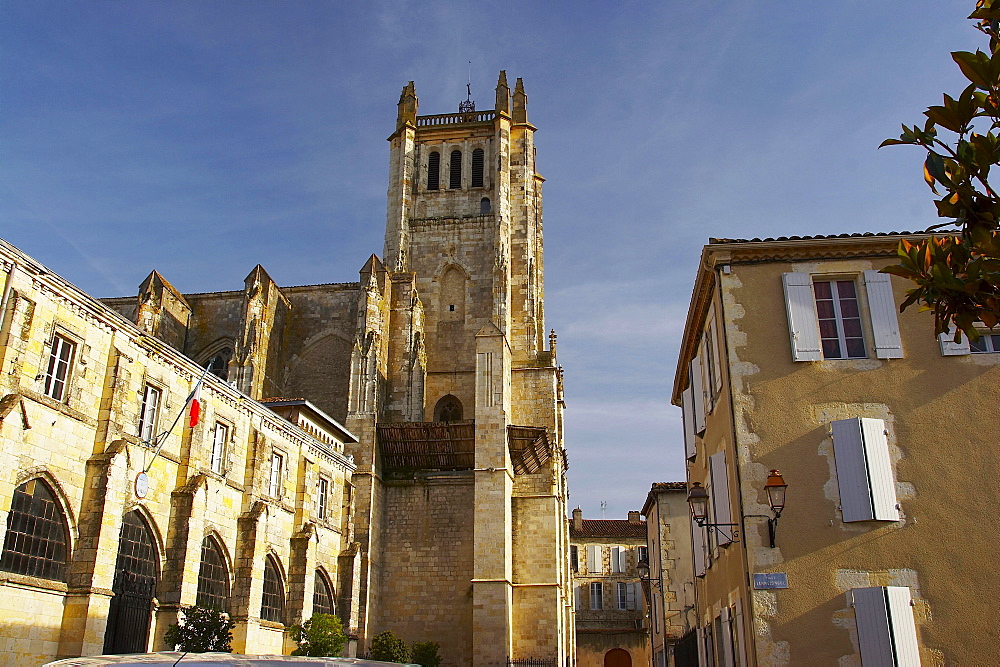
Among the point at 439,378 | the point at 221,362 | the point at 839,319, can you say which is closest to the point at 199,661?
the point at 839,319

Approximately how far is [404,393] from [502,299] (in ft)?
18.1

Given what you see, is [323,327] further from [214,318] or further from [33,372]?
[33,372]

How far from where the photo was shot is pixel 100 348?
47.3 ft

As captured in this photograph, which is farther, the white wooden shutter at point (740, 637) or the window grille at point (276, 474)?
the window grille at point (276, 474)

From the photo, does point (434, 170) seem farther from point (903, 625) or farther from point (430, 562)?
point (903, 625)

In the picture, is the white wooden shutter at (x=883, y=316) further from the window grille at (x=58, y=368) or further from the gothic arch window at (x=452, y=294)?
the gothic arch window at (x=452, y=294)

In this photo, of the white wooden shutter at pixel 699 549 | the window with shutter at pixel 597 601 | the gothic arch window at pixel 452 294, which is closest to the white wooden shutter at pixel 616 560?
the window with shutter at pixel 597 601

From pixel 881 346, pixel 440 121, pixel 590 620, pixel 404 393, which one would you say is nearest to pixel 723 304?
pixel 881 346

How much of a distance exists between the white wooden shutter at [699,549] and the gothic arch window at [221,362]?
21585 millimetres

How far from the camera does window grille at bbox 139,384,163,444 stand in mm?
15344

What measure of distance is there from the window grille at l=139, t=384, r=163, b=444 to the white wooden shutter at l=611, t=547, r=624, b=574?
3045 centimetres

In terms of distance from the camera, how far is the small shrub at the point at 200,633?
46.5 ft

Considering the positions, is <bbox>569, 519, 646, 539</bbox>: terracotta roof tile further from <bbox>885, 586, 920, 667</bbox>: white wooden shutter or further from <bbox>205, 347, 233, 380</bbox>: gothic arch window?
<bbox>885, 586, 920, 667</bbox>: white wooden shutter

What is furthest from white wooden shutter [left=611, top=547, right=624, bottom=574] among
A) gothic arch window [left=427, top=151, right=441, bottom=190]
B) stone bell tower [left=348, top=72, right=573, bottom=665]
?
gothic arch window [left=427, top=151, right=441, bottom=190]
